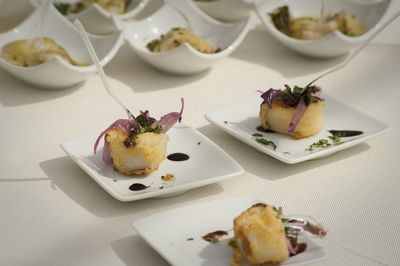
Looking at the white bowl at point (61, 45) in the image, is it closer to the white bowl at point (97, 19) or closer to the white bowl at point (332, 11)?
the white bowl at point (97, 19)

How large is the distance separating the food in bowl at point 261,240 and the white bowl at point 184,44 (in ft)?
4.25

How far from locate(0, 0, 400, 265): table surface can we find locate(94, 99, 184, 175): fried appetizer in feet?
0.40

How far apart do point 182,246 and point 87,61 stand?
5.27 feet

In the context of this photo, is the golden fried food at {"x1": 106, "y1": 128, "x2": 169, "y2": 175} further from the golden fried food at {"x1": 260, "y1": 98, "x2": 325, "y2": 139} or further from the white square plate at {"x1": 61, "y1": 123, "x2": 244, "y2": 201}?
the golden fried food at {"x1": 260, "y1": 98, "x2": 325, "y2": 139}

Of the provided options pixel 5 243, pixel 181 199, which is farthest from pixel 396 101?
pixel 5 243

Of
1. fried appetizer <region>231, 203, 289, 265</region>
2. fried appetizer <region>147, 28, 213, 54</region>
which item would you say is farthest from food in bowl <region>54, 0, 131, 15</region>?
fried appetizer <region>231, 203, 289, 265</region>

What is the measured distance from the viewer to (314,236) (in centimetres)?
157

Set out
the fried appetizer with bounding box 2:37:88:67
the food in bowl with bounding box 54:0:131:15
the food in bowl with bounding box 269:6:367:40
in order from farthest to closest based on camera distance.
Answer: the food in bowl with bounding box 54:0:131:15, the food in bowl with bounding box 269:6:367:40, the fried appetizer with bounding box 2:37:88:67

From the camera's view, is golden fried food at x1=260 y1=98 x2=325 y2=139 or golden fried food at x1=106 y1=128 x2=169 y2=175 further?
golden fried food at x1=260 y1=98 x2=325 y2=139

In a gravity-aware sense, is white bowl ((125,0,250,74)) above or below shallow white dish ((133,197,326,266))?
above

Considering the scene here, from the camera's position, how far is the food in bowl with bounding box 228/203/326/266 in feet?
4.68

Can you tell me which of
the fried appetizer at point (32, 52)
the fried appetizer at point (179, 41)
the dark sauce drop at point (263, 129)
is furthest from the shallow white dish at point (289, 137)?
the fried appetizer at point (32, 52)

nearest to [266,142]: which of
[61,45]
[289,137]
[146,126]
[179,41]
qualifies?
[289,137]

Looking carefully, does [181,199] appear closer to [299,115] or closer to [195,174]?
[195,174]
